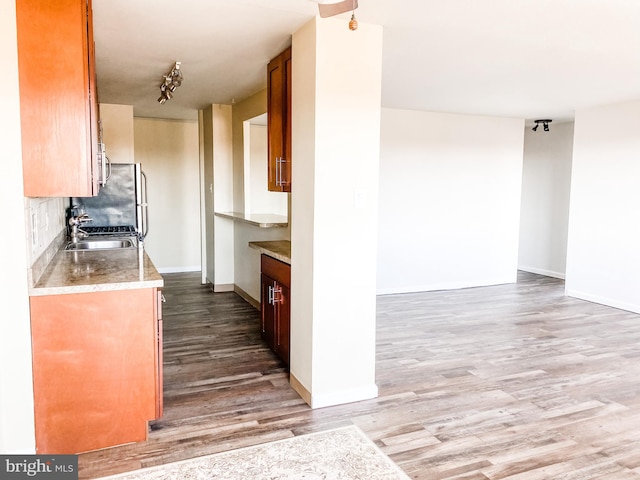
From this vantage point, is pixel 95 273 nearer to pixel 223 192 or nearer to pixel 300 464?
pixel 300 464

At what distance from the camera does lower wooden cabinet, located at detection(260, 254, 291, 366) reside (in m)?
3.58

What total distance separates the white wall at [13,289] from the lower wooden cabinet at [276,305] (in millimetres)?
1670

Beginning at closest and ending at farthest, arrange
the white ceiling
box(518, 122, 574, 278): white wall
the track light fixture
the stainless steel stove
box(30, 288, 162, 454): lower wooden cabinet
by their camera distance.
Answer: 1. box(30, 288, 162, 454): lower wooden cabinet
2. the white ceiling
3. the track light fixture
4. the stainless steel stove
5. box(518, 122, 574, 278): white wall

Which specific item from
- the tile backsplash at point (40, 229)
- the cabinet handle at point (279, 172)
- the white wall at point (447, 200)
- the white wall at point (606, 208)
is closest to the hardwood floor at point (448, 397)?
the white wall at point (606, 208)

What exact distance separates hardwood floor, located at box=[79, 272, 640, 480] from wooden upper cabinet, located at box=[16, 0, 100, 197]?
54.9 inches

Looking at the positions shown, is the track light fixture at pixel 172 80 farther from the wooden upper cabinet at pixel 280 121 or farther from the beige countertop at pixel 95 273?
the beige countertop at pixel 95 273

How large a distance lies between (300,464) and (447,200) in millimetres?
5424

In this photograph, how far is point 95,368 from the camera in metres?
2.47

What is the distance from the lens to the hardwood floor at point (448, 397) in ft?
8.23

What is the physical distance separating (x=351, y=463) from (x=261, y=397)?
187 cm

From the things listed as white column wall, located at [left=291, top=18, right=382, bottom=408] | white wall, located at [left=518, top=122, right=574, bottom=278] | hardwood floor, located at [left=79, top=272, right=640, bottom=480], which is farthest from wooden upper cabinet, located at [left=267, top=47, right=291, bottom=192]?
white wall, located at [left=518, top=122, right=574, bottom=278]

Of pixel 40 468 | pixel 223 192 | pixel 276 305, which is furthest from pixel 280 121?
pixel 223 192

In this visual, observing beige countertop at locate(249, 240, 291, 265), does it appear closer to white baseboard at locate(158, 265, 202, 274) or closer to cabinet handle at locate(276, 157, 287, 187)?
cabinet handle at locate(276, 157, 287, 187)

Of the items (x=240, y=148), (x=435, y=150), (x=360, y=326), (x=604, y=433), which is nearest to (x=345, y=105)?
(x=360, y=326)
